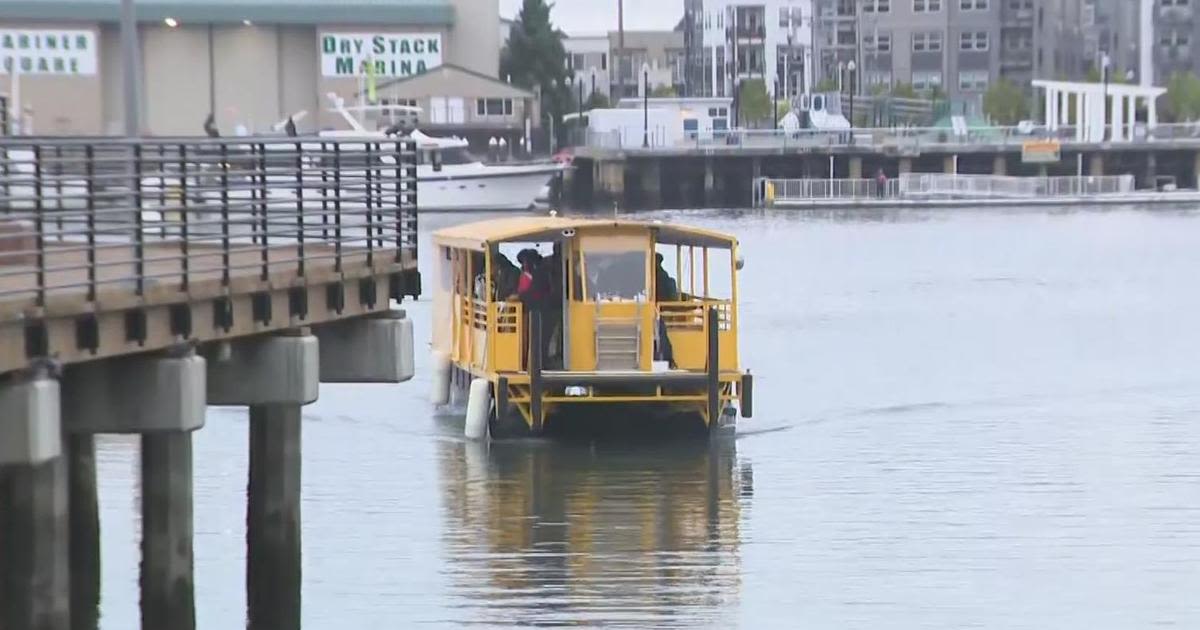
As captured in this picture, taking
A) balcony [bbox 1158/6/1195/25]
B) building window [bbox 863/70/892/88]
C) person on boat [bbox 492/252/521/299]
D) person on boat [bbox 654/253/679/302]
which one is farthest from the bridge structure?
balcony [bbox 1158/6/1195/25]

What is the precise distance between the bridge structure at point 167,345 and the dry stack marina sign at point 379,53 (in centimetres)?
10533

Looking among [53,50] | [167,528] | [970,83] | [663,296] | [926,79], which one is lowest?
[167,528]

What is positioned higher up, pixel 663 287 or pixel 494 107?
pixel 494 107

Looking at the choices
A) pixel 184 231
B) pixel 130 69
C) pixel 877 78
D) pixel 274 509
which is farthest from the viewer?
pixel 877 78

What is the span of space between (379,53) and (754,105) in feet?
147

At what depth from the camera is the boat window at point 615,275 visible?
3256 centimetres

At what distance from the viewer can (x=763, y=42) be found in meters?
196

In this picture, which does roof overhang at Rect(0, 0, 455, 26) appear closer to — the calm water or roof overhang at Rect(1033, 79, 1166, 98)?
roof overhang at Rect(1033, 79, 1166, 98)

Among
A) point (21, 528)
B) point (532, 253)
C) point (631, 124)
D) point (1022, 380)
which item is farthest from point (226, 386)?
point (631, 124)

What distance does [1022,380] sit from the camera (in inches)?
1836

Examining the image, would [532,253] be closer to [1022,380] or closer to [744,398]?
[744,398]

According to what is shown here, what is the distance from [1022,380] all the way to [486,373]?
1530 cm

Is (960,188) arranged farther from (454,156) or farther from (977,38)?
(977,38)

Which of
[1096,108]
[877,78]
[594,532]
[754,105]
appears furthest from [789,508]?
[877,78]
